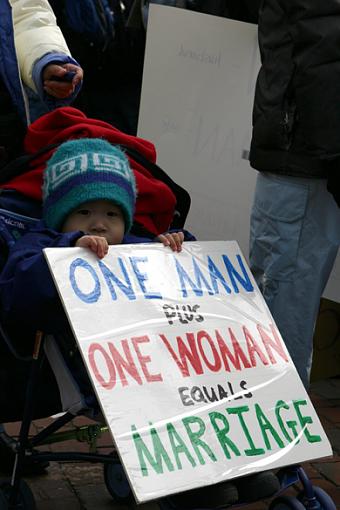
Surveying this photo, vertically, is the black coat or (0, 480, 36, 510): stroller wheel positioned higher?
the black coat

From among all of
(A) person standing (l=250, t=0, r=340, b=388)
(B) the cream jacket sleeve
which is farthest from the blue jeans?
(B) the cream jacket sleeve

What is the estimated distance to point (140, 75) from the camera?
224 inches

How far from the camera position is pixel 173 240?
3.31 metres

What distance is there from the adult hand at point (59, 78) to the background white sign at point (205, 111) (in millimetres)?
1429

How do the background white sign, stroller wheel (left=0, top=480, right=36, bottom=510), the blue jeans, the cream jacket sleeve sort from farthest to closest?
1. the background white sign
2. the blue jeans
3. the cream jacket sleeve
4. stroller wheel (left=0, top=480, right=36, bottom=510)

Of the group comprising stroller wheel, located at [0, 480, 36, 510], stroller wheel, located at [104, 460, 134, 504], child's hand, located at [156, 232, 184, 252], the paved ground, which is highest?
child's hand, located at [156, 232, 184, 252]

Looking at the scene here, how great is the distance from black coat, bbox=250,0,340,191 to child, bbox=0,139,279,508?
2.21 feet

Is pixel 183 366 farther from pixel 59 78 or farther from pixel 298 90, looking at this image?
pixel 298 90

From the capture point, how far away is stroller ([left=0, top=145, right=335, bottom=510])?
3.21 m

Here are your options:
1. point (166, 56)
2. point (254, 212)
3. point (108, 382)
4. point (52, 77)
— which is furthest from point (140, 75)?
point (108, 382)

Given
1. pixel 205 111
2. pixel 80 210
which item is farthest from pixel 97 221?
pixel 205 111

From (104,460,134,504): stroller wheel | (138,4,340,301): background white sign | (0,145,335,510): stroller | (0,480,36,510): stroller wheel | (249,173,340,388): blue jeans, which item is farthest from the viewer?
(138,4,340,301): background white sign

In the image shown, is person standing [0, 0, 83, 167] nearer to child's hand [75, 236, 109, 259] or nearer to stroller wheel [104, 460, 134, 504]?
child's hand [75, 236, 109, 259]

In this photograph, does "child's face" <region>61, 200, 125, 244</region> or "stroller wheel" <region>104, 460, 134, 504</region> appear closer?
"child's face" <region>61, 200, 125, 244</region>
